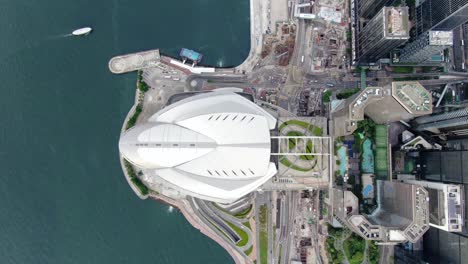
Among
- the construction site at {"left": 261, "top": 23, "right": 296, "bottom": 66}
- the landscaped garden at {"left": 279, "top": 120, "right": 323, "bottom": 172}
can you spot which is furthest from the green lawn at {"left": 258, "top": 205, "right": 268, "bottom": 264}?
the construction site at {"left": 261, "top": 23, "right": 296, "bottom": 66}

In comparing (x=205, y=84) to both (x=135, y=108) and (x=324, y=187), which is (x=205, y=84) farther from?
(x=324, y=187)

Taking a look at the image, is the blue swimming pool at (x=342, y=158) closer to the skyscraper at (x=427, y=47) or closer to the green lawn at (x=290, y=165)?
the green lawn at (x=290, y=165)

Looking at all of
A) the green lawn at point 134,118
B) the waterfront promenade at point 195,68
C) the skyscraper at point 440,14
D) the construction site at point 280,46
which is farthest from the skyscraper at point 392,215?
the green lawn at point 134,118

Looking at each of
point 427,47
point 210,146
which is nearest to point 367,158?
point 427,47

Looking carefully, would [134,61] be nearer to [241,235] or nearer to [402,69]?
[241,235]

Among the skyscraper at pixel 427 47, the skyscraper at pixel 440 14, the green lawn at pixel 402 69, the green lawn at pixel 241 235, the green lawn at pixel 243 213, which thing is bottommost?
the green lawn at pixel 241 235
